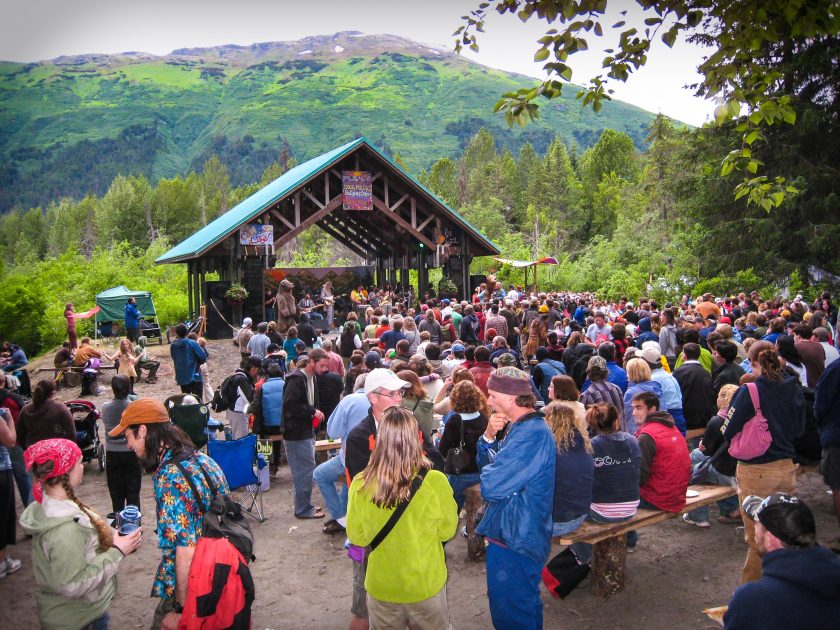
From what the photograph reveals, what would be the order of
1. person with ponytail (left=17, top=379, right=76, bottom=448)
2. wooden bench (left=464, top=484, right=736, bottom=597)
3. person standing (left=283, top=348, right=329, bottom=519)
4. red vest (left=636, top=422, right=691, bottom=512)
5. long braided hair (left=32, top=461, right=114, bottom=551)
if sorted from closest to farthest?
long braided hair (left=32, top=461, right=114, bottom=551) < wooden bench (left=464, top=484, right=736, bottom=597) < red vest (left=636, top=422, right=691, bottom=512) < person with ponytail (left=17, top=379, right=76, bottom=448) < person standing (left=283, top=348, right=329, bottom=519)

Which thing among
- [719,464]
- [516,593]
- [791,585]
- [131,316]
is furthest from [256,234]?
[791,585]

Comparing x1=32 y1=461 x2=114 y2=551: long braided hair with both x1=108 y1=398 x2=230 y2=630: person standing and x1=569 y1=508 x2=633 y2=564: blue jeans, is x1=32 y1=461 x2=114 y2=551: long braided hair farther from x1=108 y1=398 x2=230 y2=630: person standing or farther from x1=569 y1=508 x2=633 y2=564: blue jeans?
x1=569 y1=508 x2=633 y2=564: blue jeans

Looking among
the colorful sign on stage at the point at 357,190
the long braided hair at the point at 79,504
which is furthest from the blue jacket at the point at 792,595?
the colorful sign on stage at the point at 357,190

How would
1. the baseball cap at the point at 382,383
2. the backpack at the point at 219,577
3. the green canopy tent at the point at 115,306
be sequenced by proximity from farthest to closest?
the green canopy tent at the point at 115,306, the baseball cap at the point at 382,383, the backpack at the point at 219,577

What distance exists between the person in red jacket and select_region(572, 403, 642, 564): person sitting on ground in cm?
34

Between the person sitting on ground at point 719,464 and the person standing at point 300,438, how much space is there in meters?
3.94

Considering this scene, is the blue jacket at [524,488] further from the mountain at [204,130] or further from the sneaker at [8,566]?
the mountain at [204,130]

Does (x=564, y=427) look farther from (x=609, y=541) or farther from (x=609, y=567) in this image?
(x=609, y=567)

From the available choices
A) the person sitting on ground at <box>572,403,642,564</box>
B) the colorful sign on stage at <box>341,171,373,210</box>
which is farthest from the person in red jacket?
the colorful sign on stage at <box>341,171,373,210</box>

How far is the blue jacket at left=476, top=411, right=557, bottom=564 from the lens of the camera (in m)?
3.72

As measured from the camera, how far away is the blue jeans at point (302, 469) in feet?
21.7

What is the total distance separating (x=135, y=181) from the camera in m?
92.0

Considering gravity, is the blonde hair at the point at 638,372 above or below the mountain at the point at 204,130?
below

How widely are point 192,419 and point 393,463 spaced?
15.0 ft
